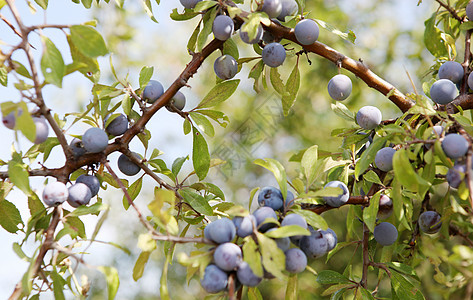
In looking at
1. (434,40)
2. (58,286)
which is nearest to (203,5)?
(58,286)

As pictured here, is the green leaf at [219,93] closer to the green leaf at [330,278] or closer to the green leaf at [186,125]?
the green leaf at [186,125]

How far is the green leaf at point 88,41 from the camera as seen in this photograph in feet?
2.05

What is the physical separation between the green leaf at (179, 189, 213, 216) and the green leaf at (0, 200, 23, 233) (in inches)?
11.8

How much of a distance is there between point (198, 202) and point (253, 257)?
29 centimetres

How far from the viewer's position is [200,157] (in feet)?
2.98

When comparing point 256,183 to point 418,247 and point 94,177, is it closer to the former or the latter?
point 418,247

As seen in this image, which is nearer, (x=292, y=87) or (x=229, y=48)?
(x=229, y=48)

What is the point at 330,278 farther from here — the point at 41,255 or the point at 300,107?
the point at 300,107

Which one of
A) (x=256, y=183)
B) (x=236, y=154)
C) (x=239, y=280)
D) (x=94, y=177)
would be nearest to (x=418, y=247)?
(x=239, y=280)

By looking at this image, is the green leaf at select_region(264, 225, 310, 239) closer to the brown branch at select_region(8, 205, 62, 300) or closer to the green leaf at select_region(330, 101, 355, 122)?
the brown branch at select_region(8, 205, 62, 300)

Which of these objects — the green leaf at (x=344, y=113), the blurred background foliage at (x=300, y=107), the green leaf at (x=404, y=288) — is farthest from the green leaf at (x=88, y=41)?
the blurred background foliage at (x=300, y=107)

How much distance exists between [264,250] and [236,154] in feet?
6.24

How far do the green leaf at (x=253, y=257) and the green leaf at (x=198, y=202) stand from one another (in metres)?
0.26

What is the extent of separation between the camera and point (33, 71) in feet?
2.03
